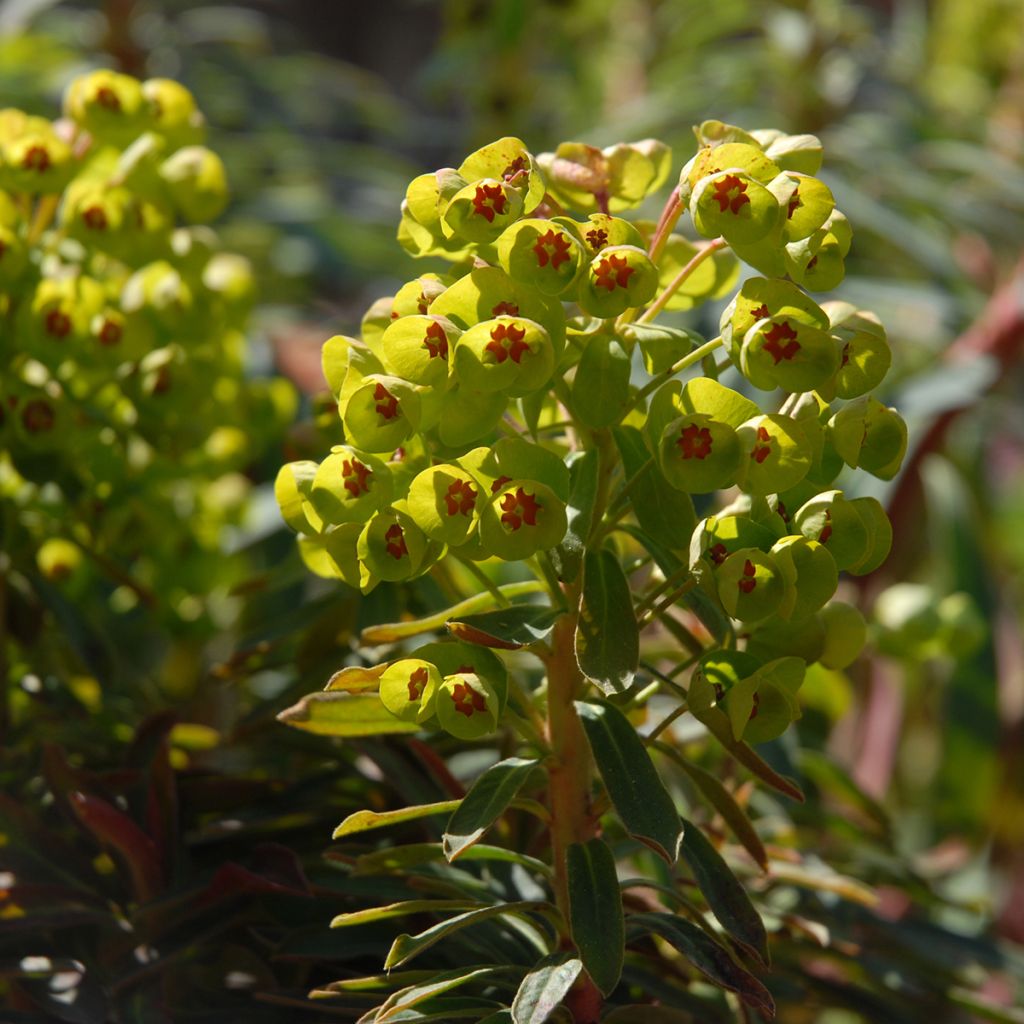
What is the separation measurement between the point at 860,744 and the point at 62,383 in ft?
3.06

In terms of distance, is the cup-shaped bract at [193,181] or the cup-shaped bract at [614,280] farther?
the cup-shaped bract at [193,181]

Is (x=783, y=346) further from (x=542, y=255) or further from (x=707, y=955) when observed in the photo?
(x=707, y=955)

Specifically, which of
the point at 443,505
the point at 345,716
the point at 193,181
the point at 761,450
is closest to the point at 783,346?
the point at 761,450

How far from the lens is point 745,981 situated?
0.52 m

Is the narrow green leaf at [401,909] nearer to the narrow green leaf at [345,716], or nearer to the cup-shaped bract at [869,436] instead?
the narrow green leaf at [345,716]

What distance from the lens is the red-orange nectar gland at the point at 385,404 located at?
1.58 feet

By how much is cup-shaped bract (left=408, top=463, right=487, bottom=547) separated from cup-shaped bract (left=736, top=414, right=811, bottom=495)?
0.10 m

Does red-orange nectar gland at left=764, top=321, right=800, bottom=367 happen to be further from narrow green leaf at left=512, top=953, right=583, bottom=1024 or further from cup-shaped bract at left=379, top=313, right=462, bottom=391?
narrow green leaf at left=512, top=953, right=583, bottom=1024

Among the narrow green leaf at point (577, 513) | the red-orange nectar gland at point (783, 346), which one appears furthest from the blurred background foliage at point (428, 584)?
the red-orange nectar gland at point (783, 346)

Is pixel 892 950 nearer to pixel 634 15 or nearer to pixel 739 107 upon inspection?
pixel 739 107

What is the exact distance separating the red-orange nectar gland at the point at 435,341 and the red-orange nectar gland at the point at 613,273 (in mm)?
64

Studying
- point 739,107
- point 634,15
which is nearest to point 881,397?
point 739,107

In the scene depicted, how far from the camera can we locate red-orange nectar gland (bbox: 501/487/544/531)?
467 millimetres

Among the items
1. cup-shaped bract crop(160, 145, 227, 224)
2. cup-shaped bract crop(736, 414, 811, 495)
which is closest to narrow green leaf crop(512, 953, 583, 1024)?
cup-shaped bract crop(736, 414, 811, 495)
